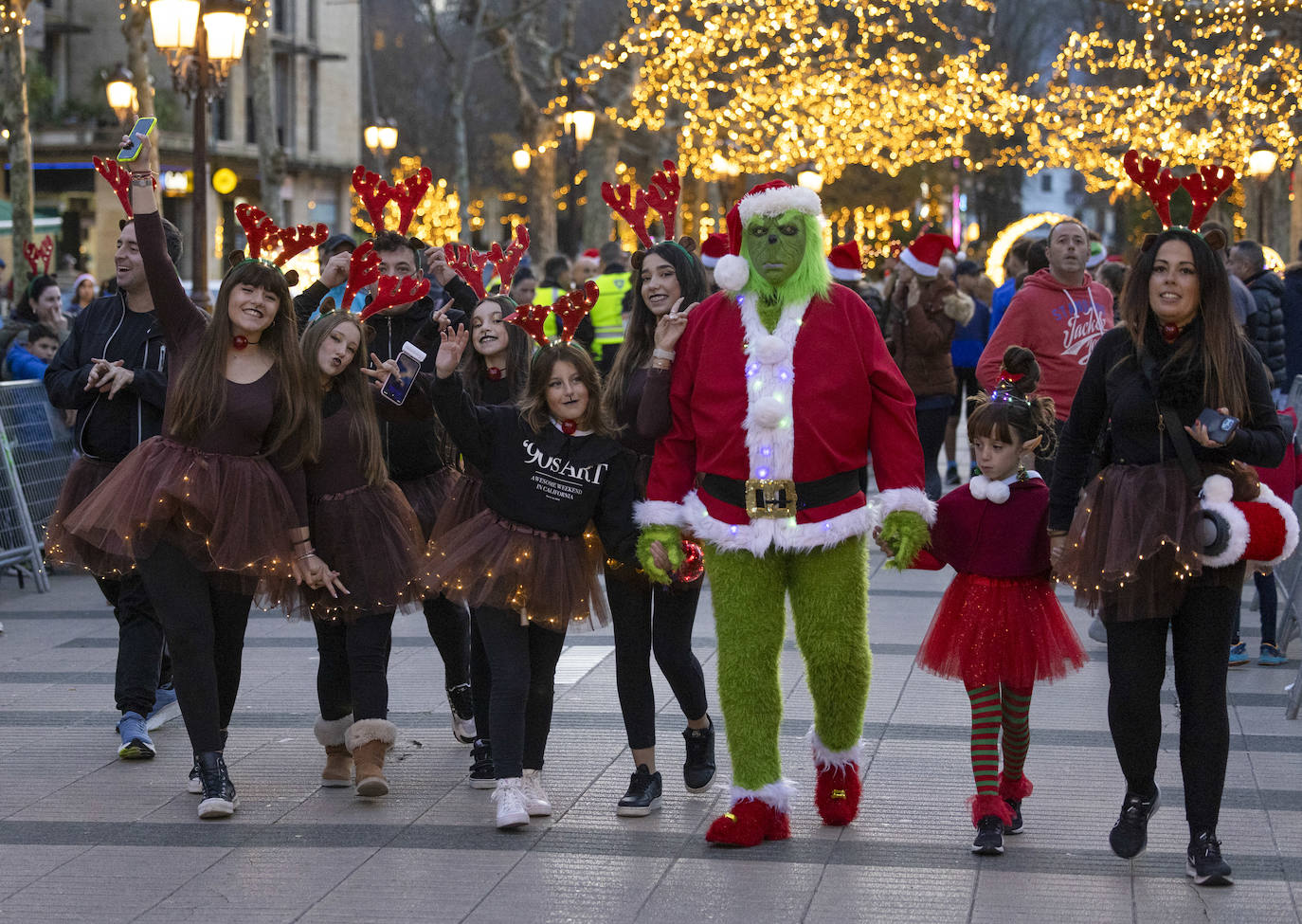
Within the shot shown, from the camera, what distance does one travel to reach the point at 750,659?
516cm

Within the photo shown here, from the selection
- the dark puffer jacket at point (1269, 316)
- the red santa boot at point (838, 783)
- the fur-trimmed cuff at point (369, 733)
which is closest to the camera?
the red santa boot at point (838, 783)

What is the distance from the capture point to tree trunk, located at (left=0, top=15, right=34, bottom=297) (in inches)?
792

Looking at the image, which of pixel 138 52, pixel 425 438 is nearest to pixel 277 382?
pixel 425 438

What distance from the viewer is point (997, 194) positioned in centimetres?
6388

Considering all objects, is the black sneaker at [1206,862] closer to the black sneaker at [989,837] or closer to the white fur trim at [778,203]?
the black sneaker at [989,837]

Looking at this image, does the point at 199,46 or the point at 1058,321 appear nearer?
the point at 1058,321

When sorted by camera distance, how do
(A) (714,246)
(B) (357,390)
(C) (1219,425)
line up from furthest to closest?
1. (A) (714,246)
2. (B) (357,390)
3. (C) (1219,425)

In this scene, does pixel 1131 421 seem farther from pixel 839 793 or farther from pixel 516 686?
pixel 516 686

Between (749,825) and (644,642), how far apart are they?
2.50 feet

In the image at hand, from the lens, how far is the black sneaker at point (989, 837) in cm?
499

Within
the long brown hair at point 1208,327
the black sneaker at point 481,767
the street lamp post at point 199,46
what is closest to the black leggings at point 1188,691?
the long brown hair at point 1208,327

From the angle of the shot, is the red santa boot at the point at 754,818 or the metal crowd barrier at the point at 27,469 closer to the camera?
the red santa boot at the point at 754,818

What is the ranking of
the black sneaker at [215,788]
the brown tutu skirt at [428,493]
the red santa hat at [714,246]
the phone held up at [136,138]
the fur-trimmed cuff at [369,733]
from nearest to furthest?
1. the black sneaker at [215,788]
2. the phone held up at [136,138]
3. the fur-trimmed cuff at [369,733]
4. the brown tutu skirt at [428,493]
5. the red santa hat at [714,246]

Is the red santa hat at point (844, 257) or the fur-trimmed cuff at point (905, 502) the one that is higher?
the red santa hat at point (844, 257)
